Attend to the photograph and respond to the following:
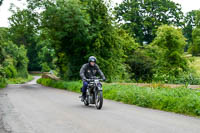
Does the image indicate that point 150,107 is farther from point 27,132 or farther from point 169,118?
point 27,132

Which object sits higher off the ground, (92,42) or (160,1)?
(160,1)

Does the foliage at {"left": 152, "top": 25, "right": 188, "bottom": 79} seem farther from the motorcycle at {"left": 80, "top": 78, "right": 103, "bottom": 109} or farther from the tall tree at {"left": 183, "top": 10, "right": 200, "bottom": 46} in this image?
the tall tree at {"left": 183, "top": 10, "right": 200, "bottom": 46}

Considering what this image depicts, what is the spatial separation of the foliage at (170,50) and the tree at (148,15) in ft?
66.3

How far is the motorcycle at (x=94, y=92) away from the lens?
434 inches

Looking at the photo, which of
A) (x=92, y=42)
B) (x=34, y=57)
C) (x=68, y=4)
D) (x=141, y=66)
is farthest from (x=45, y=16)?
(x=34, y=57)

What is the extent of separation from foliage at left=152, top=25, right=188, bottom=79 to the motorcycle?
22335 millimetres

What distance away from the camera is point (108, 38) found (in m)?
25.5

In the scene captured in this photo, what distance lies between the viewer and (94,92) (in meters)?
11.5

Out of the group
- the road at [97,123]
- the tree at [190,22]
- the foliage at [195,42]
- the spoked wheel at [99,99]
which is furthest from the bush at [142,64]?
the tree at [190,22]

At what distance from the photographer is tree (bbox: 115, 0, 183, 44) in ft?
181

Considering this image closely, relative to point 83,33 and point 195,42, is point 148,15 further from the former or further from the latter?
→ point 83,33

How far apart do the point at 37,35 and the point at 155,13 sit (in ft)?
105

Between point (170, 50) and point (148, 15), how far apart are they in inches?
935

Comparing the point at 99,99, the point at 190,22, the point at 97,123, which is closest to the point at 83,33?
the point at 99,99
